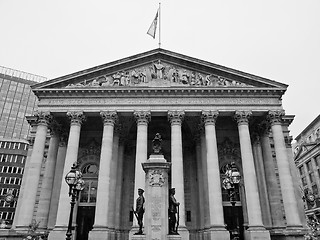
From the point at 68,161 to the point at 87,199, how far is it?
6504mm

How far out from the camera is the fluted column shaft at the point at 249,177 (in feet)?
83.0

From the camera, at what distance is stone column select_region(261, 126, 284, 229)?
2945 centimetres

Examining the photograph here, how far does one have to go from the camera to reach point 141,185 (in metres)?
25.7

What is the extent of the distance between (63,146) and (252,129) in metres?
21.9

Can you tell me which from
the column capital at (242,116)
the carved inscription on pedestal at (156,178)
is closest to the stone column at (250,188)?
the column capital at (242,116)

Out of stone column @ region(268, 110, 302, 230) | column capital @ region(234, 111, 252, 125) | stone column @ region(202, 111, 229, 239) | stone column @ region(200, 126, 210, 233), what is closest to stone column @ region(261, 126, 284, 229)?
stone column @ region(268, 110, 302, 230)

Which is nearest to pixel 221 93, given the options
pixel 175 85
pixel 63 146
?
pixel 175 85

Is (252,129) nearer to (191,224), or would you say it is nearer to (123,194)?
(191,224)

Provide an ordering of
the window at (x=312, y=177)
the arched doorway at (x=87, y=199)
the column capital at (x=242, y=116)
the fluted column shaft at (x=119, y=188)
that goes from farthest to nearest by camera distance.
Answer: the window at (x=312, y=177), the fluted column shaft at (x=119, y=188), the arched doorway at (x=87, y=199), the column capital at (x=242, y=116)

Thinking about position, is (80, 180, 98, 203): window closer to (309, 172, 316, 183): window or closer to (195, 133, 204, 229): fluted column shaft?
(195, 133, 204, 229): fluted column shaft

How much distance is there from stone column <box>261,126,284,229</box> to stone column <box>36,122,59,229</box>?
2266 centimetres

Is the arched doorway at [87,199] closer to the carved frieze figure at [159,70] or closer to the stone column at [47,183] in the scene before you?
the stone column at [47,183]

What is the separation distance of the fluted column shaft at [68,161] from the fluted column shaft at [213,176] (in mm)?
12614

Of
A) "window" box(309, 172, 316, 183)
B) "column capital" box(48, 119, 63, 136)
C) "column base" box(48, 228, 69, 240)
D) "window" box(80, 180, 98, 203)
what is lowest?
"column base" box(48, 228, 69, 240)
